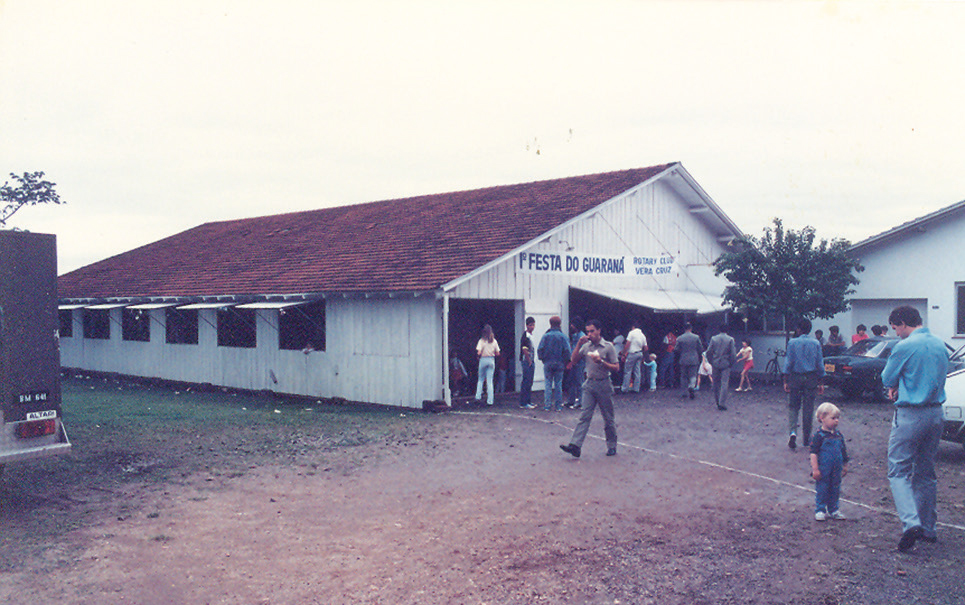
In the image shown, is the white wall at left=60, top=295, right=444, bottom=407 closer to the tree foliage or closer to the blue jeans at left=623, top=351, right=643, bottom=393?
the blue jeans at left=623, top=351, right=643, bottom=393

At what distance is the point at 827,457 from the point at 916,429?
947mm

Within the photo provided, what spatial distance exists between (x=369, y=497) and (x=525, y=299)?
9.41 m

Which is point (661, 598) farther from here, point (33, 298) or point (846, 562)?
point (33, 298)

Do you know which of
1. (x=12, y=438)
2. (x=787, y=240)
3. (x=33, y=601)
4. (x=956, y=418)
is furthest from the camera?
(x=787, y=240)

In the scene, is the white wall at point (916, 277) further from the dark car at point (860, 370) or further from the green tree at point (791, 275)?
the dark car at point (860, 370)

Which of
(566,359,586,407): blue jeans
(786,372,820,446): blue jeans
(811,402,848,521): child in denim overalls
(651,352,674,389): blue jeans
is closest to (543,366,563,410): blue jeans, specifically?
(566,359,586,407): blue jeans

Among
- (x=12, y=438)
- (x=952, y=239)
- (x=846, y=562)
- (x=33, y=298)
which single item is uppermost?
(x=952, y=239)

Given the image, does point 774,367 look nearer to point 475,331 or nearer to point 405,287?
point 475,331

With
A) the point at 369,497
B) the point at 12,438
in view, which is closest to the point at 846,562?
the point at 369,497

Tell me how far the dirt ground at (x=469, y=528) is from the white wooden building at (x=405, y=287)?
5.09m

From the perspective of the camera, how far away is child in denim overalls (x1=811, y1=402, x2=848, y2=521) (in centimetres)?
712

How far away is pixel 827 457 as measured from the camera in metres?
7.20

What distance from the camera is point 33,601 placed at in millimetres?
5289

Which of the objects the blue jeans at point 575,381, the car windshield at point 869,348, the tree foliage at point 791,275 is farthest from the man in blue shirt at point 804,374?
the tree foliage at point 791,275
